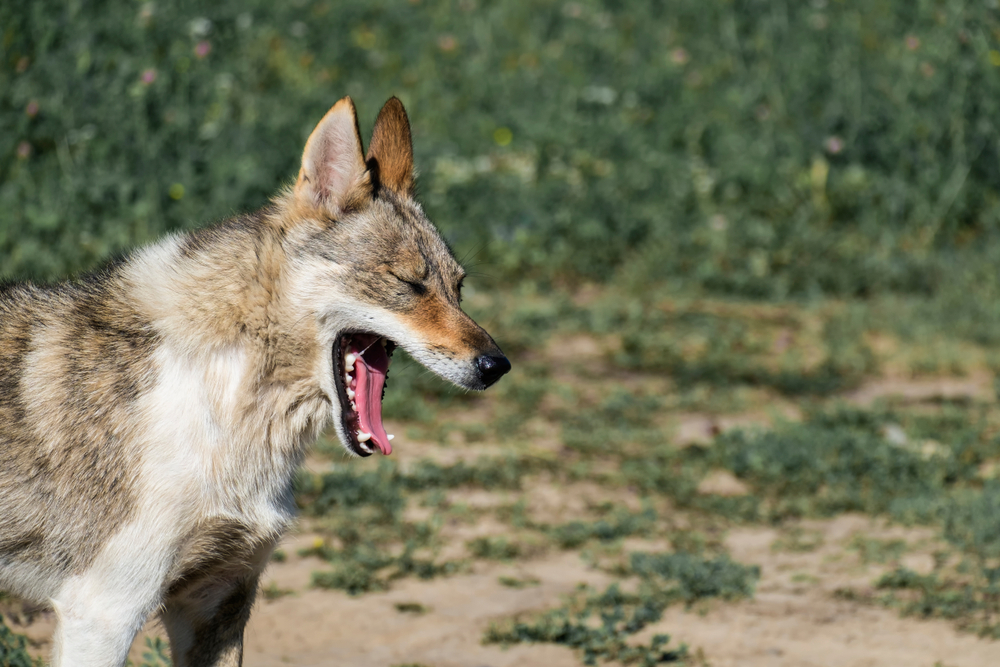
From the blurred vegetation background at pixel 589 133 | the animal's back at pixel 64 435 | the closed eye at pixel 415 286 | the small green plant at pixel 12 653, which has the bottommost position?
the small green plant at pixel 12 653

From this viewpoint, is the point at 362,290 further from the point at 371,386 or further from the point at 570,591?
the point at 570,591

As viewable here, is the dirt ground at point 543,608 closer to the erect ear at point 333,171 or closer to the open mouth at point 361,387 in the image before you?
the open mouth at point 361,387

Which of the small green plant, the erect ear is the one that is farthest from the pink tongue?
the small green plant

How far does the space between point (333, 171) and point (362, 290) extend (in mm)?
349

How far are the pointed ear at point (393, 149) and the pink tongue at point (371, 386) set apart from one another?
20.1 inches

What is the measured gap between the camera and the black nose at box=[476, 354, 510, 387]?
9.98 ft

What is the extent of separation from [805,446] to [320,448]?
2392 millimetres

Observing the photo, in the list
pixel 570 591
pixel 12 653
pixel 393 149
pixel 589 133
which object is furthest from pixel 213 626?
pixel 589 133

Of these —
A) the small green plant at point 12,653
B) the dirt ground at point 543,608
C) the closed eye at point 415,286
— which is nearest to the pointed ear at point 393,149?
the closed eye at point 415,286

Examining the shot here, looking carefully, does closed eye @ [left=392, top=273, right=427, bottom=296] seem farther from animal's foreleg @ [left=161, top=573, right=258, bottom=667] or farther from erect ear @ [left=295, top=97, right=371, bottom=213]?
animal's foreleg @ [left=161, top=573, right=258, bottom=667]

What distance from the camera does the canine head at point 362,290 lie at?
3020mm

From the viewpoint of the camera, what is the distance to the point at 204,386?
291 cm

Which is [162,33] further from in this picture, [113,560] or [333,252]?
[113,560]

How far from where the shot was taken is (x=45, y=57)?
5816 mm
